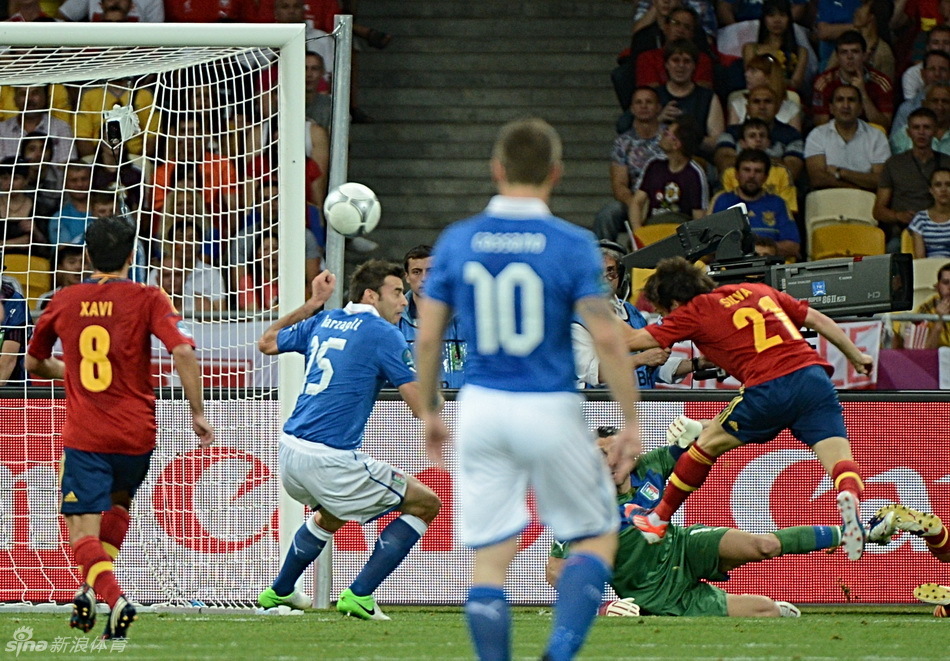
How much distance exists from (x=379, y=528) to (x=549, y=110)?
6561 mm

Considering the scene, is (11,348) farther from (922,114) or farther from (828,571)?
(922,114)

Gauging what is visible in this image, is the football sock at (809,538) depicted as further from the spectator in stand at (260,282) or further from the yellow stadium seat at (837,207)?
the yellow stadium seat at (837,207)

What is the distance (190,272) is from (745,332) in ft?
11.2

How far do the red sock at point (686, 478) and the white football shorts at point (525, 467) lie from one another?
3394mm

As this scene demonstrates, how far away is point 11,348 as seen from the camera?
8.98m

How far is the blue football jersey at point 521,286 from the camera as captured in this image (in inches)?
180

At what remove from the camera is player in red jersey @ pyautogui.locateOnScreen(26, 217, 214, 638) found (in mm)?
6621

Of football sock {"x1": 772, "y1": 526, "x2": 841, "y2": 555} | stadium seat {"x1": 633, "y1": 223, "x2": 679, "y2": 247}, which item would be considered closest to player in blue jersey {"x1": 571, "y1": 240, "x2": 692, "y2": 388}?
football sock {"x1": 772, "y1": 526, "x2": 841, "y2": 555}

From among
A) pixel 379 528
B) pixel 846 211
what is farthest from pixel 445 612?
pixel 846 211

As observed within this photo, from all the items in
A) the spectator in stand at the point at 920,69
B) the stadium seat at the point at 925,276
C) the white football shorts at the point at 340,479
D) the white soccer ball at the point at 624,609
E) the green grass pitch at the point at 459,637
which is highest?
the spectator in stand at the point at 920,69

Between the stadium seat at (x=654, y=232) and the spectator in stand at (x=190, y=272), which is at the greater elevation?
the stadium seat at (x=654, y=232)

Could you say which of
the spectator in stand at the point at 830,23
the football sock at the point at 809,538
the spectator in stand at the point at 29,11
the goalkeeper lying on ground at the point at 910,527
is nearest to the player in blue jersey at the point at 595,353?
the football sock at the point at 809,538

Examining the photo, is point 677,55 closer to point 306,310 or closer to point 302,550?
point 306,310

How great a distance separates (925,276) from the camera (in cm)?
1188
